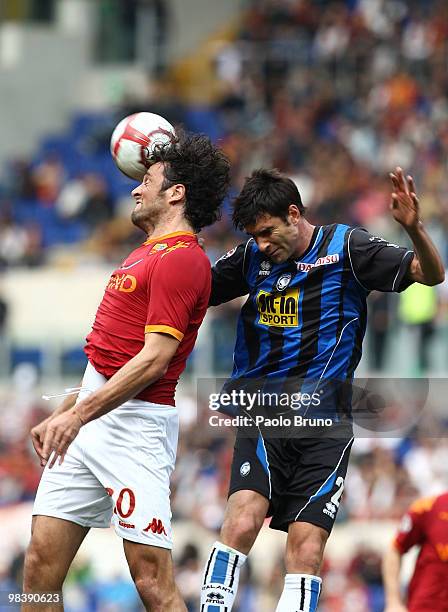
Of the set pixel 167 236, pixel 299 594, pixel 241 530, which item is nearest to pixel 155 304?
pixel 167 236

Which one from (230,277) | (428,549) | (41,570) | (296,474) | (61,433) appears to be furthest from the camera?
(428,549)

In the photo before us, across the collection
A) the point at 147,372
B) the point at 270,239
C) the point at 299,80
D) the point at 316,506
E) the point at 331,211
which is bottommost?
the point at 316,506

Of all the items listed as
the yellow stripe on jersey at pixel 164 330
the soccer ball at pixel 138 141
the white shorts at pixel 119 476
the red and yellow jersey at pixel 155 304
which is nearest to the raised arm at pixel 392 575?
the white shorts at pixel 119 476

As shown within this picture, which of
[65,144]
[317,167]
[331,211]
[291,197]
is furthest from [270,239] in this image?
[65,144]

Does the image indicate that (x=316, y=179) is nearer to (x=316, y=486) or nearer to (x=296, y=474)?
(x=296, y=474)

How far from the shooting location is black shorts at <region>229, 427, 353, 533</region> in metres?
6.45

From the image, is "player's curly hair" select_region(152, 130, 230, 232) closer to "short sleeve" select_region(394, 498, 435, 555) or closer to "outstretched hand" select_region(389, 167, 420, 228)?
"outstretched hand" select_region(389, 167, 420, 228)

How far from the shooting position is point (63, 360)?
16.7 meters

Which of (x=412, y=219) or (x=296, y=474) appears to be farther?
(x=296, y=474)

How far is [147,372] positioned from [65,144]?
17.6m

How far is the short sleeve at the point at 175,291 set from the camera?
5.93m

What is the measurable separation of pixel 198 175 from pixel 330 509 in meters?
1.64

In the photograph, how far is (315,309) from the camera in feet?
21.6

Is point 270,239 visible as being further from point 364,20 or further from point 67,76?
point 67,76
